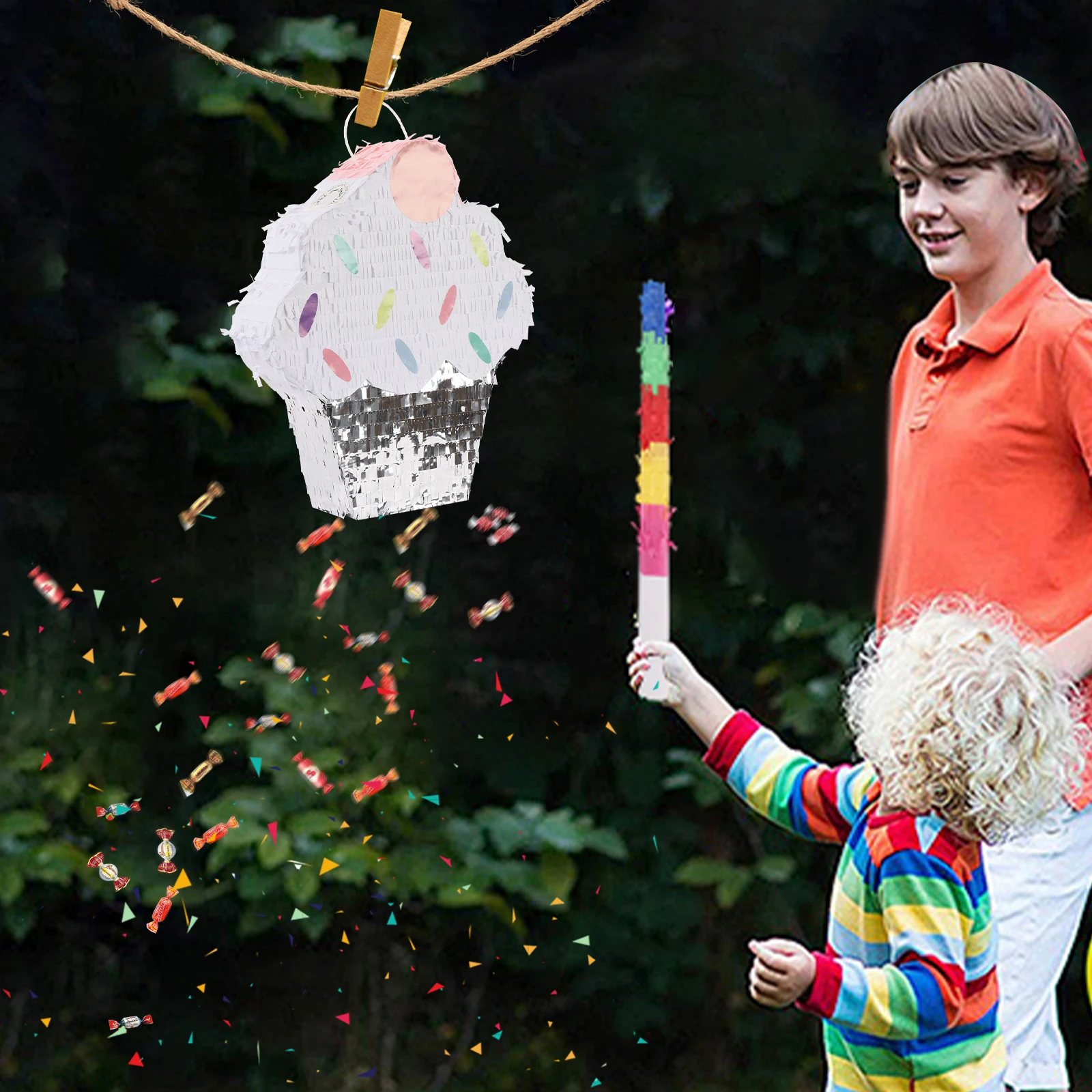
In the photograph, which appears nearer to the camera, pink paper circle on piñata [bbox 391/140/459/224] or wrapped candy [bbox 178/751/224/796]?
pink paper circle on piñata [bbox 391/140/459/224]

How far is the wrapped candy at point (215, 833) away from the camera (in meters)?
2.96

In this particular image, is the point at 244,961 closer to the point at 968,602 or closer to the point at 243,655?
the point at 243,655

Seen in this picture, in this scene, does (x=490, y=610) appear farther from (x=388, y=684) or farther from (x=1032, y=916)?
(x=1032, y=916)

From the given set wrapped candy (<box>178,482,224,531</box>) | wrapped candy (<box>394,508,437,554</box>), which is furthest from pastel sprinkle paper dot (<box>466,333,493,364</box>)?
wrapped candy (<box>178,482,224,531</box>)

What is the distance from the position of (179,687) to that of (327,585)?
0.98 ft

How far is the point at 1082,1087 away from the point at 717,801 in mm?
682

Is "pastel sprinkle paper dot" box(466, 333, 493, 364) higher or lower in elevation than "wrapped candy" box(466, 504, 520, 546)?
higher

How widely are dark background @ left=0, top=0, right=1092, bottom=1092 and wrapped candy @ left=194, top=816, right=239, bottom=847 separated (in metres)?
0.02

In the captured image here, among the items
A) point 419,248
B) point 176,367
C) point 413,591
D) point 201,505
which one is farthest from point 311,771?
point 419,248

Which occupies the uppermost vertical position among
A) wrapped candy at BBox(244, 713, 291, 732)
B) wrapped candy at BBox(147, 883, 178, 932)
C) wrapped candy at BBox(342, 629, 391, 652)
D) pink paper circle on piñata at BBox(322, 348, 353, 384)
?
pink paper circle on piñata at BBox(322, 348, 353, 384)

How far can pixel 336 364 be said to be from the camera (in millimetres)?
1840

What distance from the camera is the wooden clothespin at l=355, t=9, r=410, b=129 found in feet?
6.01

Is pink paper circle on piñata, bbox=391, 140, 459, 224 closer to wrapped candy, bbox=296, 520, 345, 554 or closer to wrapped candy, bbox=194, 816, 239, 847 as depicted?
wrapped candy, bbox=296, 520, 345, 554

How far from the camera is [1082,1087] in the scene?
2.97 m
